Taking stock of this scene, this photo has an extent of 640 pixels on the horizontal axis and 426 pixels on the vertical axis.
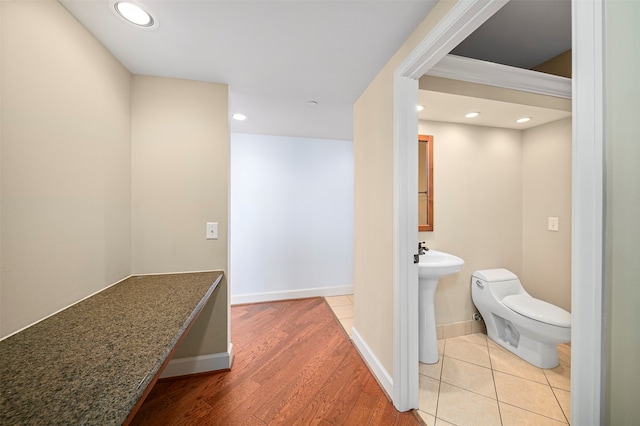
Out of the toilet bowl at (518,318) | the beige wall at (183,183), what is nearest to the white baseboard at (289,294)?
the beige wall at (183,183)

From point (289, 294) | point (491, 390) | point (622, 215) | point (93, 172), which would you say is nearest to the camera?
point (622, 215)

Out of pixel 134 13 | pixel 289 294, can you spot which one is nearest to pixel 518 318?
pixel 289 294

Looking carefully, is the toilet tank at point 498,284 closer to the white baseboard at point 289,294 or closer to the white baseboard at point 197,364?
the white baseboard at point 289,294

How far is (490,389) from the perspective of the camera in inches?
64.2

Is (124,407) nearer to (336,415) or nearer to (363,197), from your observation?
(336,415)

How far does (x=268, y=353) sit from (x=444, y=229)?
6.54ft

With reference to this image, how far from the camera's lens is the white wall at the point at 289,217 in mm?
3121

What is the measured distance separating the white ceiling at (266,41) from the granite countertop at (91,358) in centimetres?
145

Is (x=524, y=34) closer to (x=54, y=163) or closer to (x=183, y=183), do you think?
(x=183, y=183)

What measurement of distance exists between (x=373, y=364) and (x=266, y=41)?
2294mm

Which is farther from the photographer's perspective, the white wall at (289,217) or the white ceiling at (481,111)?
the white wall at (289,217)

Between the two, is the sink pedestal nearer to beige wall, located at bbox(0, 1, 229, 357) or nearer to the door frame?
the door frame

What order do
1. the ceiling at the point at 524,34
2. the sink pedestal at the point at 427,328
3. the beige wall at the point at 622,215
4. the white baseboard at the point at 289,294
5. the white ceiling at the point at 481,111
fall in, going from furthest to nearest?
1. the white baseboard at the point at 289,294
2. the sink pedestal at the point at 427,328
3. the white ceiling at the point at 481,111
4. the ceiling at the point at 524,34
5. the beige wall at the point at 622,215

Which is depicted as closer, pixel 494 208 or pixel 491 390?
pixel 491 390
